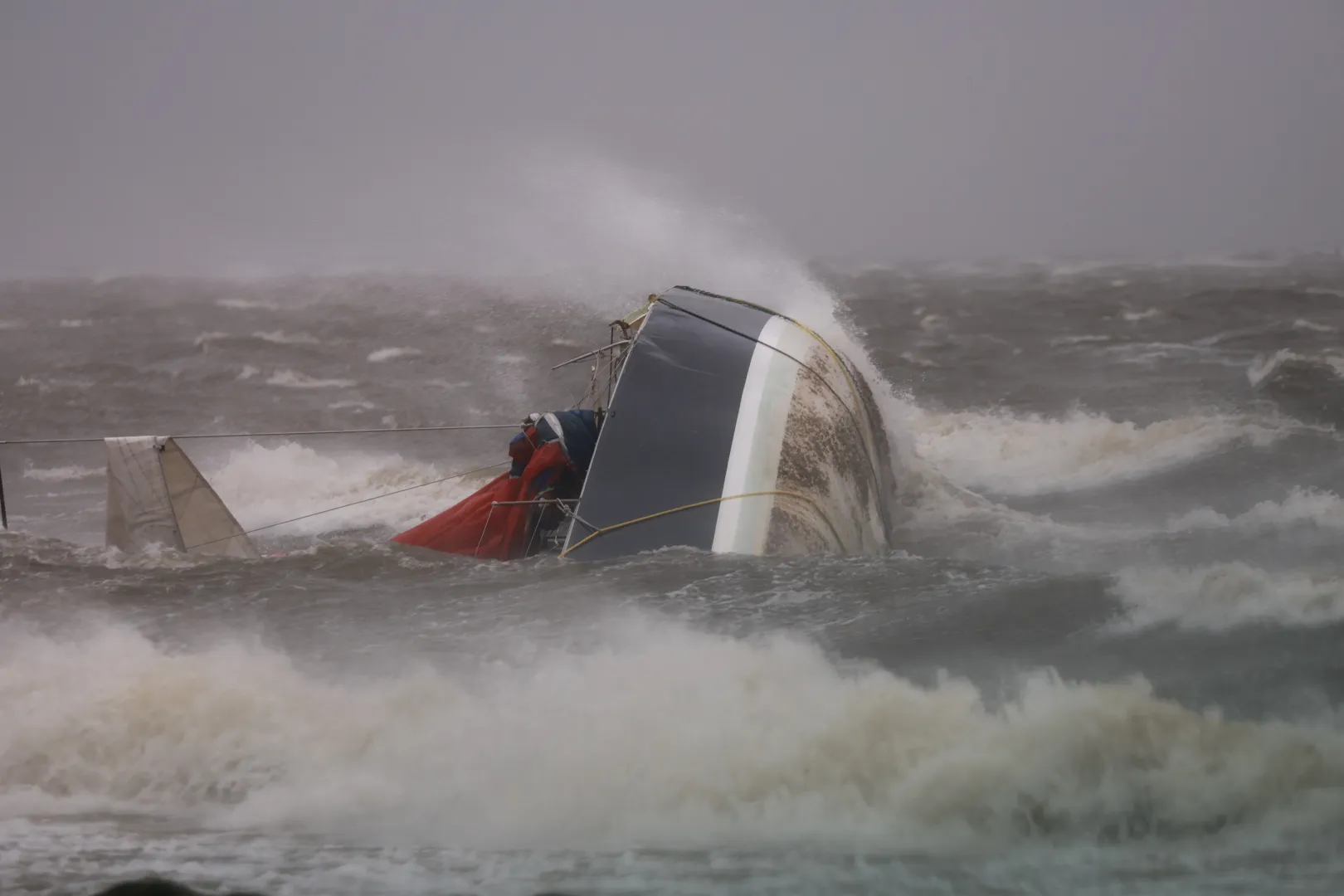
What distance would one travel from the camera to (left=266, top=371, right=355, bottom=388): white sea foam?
745cm

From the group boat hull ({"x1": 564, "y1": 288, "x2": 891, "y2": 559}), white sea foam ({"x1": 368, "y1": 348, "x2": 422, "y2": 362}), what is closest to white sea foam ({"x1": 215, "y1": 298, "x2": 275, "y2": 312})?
white sea foam ({"x1": 368, "y1": 348, "x2": 422, "y2": 362})

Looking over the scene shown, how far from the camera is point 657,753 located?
2.46m

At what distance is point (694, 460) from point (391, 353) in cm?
438

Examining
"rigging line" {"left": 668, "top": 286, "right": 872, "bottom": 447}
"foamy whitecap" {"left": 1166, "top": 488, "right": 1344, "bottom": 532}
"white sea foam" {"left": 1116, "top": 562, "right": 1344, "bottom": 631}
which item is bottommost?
"white sea foam" {"left": 1116, "top": 562, "right": 1344, "bottom": 631}

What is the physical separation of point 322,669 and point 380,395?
4697mm

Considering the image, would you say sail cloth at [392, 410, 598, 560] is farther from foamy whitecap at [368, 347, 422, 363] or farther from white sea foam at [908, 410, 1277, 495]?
foamy whitecap at [368, 347, 422, 363]

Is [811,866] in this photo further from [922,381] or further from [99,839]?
[922,381]

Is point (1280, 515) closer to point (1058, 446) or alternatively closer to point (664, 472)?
point (1058, 446)

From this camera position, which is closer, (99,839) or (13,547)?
(99,839)

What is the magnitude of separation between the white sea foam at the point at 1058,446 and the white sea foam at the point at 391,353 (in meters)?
3.16

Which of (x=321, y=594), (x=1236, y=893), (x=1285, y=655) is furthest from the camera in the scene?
(x=321, y=594)

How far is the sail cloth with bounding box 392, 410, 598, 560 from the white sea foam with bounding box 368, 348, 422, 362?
3.57 metres

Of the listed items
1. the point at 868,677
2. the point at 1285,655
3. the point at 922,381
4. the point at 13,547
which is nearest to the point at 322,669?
the point at 868,677

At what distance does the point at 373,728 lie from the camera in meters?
2.61
